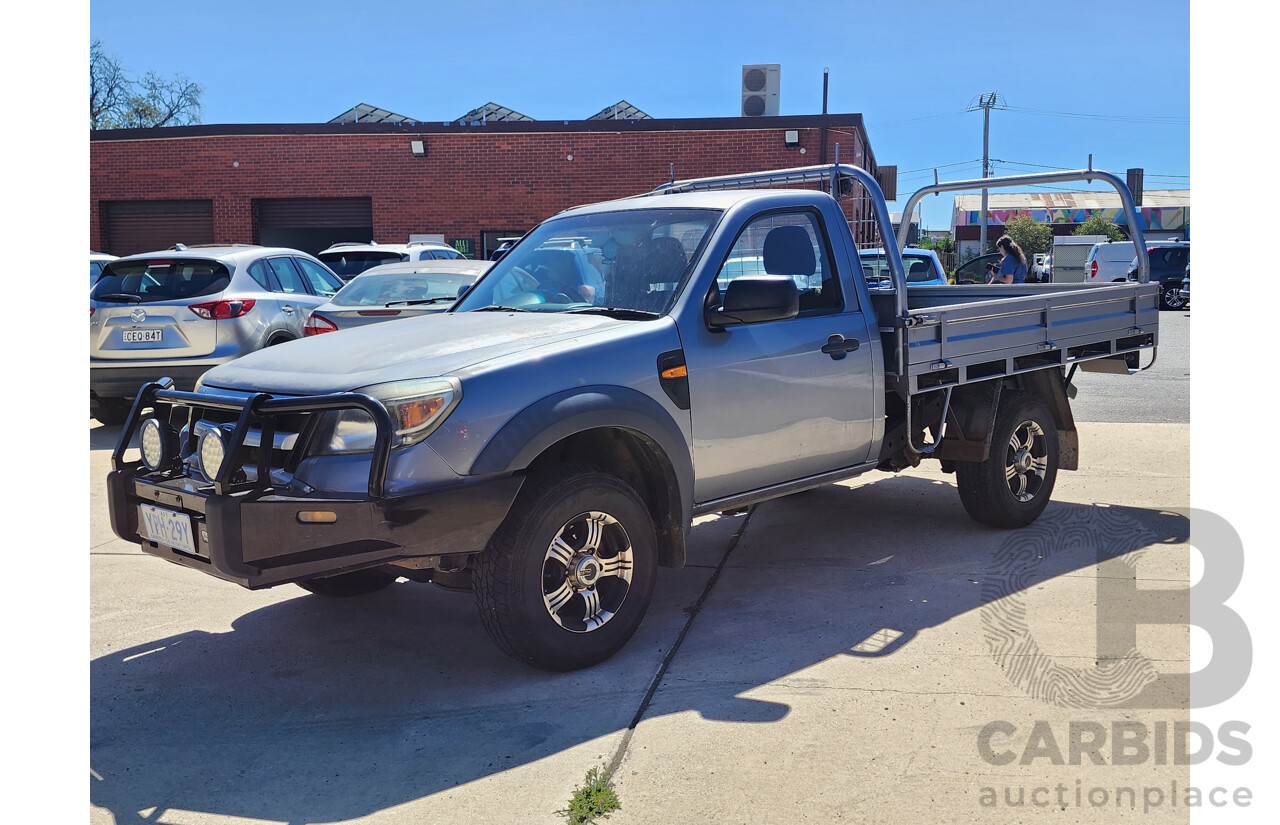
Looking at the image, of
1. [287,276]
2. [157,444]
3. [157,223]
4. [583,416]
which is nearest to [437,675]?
[583,416]

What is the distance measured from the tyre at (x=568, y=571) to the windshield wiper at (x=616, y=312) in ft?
2.55

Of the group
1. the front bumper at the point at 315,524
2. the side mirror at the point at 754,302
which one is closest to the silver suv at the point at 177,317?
the front bumper at the point at 315,524

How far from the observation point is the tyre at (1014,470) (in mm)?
6414

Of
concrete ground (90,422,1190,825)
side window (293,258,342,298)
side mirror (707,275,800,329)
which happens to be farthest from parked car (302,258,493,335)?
side mirror (707,275,800,329)

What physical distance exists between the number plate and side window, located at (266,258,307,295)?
7.33m

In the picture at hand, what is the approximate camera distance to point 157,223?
27.3 meters

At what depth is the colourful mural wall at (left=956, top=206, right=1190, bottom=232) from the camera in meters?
62.2

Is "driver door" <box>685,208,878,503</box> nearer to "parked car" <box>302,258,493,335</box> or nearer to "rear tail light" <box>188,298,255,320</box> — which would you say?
"parked car" <box>302,258,493,335</box>

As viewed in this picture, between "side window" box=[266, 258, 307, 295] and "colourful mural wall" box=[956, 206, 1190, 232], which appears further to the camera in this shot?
"colourful mural wall" box=[956, 206, 1190, 232]

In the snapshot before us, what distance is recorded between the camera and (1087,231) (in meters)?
56.7

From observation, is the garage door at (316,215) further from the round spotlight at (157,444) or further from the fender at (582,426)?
the fender at (582,426)

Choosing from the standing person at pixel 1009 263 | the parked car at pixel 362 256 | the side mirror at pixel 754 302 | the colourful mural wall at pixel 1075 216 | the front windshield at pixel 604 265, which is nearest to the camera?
the side mirror at pixel 754 302

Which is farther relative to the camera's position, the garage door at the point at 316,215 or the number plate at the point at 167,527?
the garage door at the point at 316,215

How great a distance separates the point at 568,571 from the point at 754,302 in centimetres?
138
